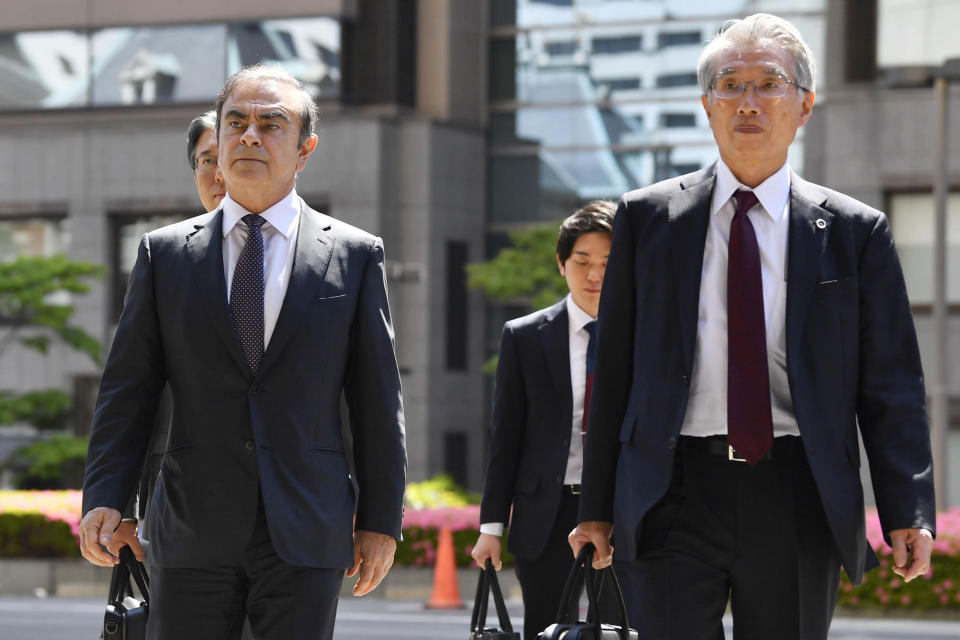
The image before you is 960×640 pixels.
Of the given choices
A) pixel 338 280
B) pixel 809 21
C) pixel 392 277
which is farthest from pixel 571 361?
pixel 809 21

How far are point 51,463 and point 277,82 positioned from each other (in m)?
29.0

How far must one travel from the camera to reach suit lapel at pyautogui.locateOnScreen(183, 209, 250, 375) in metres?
4.90

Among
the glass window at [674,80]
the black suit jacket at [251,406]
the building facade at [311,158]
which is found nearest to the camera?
the black suit jacket at [251,406]

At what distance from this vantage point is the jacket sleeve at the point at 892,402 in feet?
15.2

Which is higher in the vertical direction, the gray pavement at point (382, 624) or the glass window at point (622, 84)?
the glass window at point (622, 84)

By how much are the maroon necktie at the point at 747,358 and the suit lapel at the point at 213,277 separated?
52.1 inches

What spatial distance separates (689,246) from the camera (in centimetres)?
470

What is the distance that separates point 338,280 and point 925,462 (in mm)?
1673

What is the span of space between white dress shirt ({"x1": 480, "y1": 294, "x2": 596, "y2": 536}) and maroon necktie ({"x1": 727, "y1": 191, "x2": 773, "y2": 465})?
2.48 meters

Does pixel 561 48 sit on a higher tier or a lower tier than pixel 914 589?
higher

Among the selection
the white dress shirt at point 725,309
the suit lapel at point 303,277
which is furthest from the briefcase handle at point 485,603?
the white dress shirt at point 725,309

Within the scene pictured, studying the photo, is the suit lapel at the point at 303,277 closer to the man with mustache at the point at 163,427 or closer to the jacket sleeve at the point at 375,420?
the jacket sleeve at the point at 375,420

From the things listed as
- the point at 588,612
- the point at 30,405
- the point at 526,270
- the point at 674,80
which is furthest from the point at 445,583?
the point at 674,80

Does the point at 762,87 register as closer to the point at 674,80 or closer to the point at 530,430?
the point at 530,430
